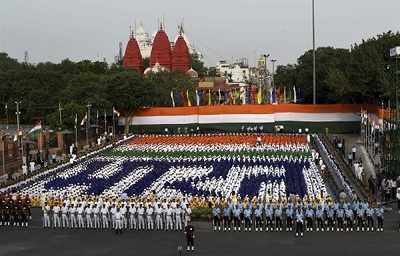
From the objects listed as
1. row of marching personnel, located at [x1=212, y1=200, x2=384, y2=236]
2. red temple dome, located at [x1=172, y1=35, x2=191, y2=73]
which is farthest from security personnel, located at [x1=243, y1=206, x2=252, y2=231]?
red temple dome, located at [x1=172, y1=35, x2=191, y2=73]

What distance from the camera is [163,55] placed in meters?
102

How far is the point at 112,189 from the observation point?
2781cm

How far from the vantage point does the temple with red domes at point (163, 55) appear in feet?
322

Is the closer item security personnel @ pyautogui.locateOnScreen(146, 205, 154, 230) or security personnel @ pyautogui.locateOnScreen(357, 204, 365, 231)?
security personnel @ pyautogui.locateOnScreen(357, 204, 365, 231)

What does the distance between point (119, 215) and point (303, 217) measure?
19.8 ft

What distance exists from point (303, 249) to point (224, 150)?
75.2ft

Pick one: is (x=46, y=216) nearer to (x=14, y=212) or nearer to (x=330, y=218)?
(x=14, y=212)

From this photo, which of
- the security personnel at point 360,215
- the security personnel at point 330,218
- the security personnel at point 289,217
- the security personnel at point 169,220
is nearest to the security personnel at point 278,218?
the security personnel at point 289,217

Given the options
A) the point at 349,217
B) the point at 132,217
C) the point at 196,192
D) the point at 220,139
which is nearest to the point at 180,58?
the point at 220,139

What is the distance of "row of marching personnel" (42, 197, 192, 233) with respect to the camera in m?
20.7

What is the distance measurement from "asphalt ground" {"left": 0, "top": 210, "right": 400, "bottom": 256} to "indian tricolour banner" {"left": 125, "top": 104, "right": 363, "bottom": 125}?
32251 millimetres

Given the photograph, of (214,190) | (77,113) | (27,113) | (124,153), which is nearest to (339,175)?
(214,190)

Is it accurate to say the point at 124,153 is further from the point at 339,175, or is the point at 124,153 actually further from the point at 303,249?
Answer: the point at 303,249

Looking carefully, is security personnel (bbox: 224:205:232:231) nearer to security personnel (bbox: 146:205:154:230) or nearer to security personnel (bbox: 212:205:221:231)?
security personnel (bbox: 212:205:221:231)
